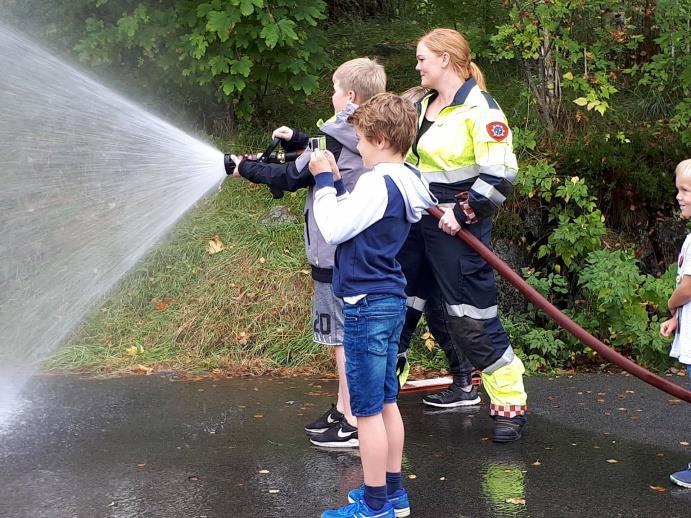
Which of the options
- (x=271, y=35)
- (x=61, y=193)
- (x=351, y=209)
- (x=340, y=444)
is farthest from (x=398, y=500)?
(x=61, y=193)

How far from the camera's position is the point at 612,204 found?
25.0 ft

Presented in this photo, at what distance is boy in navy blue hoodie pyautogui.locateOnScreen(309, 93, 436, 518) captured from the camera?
391 centimetres

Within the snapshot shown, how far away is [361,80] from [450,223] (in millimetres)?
836

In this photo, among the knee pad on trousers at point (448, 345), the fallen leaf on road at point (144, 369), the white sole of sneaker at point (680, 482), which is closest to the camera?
the white sole of sneaker at point (680, 482)

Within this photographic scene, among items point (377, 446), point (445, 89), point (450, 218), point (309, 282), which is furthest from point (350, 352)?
point (309, 282)

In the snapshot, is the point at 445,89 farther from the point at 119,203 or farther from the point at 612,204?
the point at 119,203

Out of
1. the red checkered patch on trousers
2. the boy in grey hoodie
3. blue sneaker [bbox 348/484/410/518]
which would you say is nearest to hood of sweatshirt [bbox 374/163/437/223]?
the boy in grey hoodie

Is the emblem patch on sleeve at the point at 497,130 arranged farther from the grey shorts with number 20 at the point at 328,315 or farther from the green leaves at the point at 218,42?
the green leaves at the point at 218,42

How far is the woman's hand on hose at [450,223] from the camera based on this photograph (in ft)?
16.1

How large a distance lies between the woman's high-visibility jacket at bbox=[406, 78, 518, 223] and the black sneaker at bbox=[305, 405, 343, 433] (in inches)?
48.2

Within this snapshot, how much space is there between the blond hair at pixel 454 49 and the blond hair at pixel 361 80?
0.45m

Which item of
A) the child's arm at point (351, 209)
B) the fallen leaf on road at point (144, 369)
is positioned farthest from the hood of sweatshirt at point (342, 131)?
the fallen leaf on road at point (144, 369)

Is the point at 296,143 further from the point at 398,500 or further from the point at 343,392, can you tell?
the point at 398,500

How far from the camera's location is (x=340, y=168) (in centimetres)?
485
